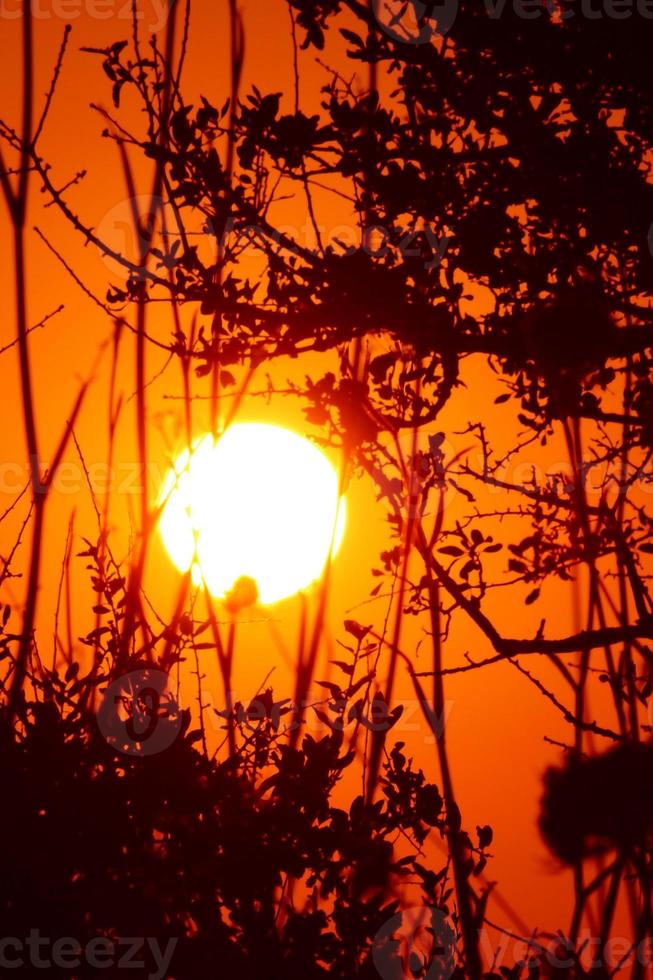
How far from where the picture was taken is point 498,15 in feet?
12.1

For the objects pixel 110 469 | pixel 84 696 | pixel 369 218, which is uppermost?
pixel 369 218

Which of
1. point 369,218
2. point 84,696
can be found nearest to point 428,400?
point 369,218

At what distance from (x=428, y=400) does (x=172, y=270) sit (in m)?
1.19

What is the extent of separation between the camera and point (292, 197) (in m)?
4.04

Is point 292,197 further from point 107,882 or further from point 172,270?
point 107,882

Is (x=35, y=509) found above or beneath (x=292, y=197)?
beneath

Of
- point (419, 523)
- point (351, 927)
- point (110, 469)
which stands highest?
point (110, 469)

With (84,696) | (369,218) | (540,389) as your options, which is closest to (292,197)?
(369,218)

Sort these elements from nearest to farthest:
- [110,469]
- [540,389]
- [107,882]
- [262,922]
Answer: [107,882] → [262,922] → [540,389] → [110,469]

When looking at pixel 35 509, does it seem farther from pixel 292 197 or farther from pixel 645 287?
pixel 645 287

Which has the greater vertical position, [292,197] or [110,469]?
[292,197]

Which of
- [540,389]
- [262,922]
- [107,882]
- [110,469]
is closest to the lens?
[107,882]

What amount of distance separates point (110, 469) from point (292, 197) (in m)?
1.51

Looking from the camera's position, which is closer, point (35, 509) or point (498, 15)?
point (498, 15)
